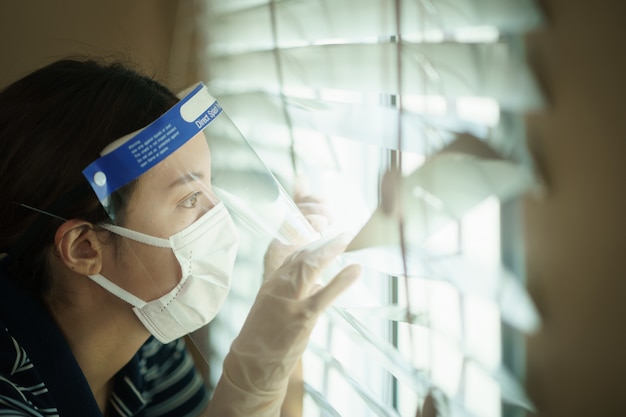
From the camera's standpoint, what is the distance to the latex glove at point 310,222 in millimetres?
931

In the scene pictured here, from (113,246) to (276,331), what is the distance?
30cm

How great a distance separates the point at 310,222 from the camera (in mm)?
948

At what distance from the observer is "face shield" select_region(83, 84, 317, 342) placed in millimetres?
923

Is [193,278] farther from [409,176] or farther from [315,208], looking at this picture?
[409,176]

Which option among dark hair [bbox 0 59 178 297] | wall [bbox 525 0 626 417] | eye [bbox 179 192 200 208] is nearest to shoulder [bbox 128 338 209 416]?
dark hair [bbox 0 59 178 297]

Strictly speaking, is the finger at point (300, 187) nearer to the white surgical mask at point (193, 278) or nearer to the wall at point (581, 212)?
the white surgical mask at point (193, 278)

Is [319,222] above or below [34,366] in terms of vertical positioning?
above

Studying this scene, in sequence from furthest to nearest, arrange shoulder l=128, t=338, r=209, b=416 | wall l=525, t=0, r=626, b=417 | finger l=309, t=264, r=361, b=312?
shoulder l=128, t=338, r=209, b=416 → finger l=309, t=264, r=361, b=312 → wall l=525, t=0, r=626, b=417

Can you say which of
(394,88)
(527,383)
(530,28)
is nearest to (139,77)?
(394,88)

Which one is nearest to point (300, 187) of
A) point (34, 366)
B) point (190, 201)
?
point (190, 201)

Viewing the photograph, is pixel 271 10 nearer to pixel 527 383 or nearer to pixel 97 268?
pixel 97 268

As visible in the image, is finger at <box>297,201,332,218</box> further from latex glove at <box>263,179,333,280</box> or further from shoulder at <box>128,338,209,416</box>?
shoulder at <box>128,338,209,416</box>

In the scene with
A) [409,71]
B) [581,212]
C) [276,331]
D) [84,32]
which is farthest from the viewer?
[84,32]

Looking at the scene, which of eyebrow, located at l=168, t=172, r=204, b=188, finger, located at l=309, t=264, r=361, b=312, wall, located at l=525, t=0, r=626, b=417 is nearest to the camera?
wall, located at l=525, t=0, r=626, b=417
